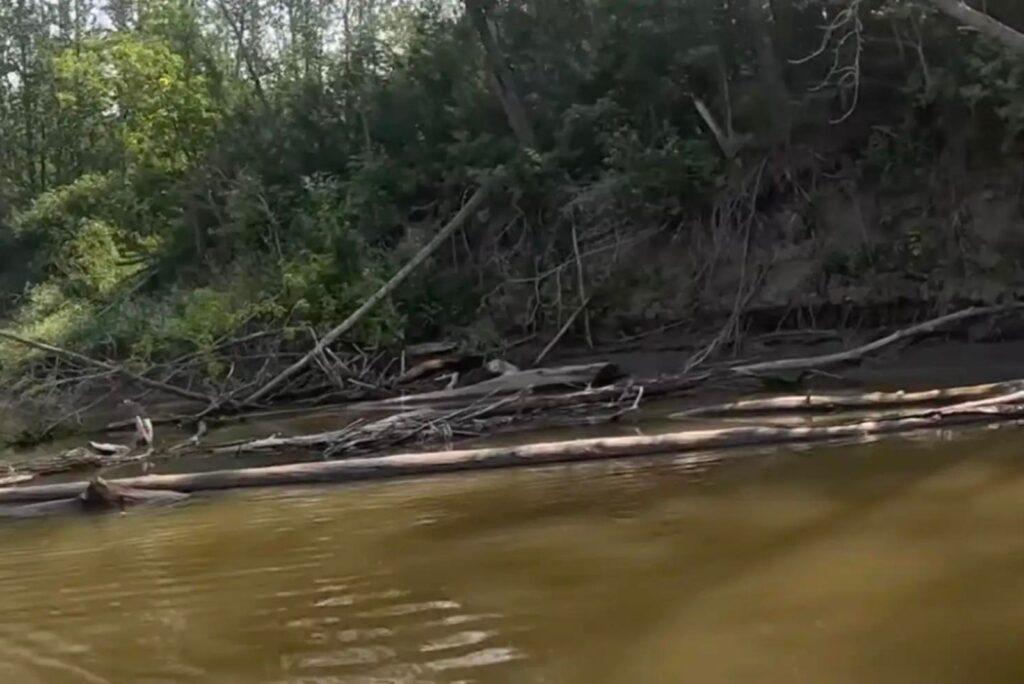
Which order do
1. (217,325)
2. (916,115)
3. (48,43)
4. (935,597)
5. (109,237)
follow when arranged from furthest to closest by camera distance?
(48,43) < (109,237) < (217,325) < (916,115) < (935,597)

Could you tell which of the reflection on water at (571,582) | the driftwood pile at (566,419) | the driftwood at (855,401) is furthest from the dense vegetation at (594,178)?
the reflection on water at (571,582)

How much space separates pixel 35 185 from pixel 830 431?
106ft

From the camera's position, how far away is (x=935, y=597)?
441cm

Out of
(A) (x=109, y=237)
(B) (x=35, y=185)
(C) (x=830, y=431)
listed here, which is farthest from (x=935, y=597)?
(B) (x=35, y=185)

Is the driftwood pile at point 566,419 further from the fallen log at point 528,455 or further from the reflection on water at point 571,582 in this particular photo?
the reflection on water at point 571,582

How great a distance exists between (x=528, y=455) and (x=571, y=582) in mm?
3433

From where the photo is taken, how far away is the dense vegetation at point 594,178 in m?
15.6

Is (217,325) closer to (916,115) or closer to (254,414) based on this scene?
(254,414)

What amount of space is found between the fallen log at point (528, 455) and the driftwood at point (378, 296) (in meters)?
5.76

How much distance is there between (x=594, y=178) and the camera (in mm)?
18594

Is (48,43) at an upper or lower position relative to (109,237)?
upper

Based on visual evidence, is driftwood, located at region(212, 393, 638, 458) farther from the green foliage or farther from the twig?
the green foliage

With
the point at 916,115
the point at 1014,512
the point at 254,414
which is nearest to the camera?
the point at 1014,512

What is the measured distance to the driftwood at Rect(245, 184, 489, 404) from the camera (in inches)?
586
